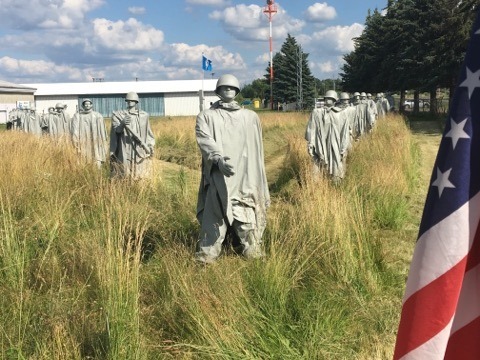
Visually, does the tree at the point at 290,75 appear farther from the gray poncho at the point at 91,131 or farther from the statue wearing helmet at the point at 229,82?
the statue wearing helmet at the point at 229,82

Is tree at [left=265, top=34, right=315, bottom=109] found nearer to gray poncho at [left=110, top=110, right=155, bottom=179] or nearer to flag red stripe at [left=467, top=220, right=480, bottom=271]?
gray poncho at [left=110, top=110, right=155, bottom=179]

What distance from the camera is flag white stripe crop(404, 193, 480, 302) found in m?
1.60

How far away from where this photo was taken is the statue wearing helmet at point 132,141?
947 centimetres

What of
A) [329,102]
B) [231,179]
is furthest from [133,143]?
[231,179]

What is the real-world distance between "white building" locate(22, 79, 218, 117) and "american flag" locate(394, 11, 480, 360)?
64404mm

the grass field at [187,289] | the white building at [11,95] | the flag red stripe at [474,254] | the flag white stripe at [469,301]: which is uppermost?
the white building at [11,95]

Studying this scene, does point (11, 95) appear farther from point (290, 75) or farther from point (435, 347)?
point (435, 347)

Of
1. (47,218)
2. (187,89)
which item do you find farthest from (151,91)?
(47,218)

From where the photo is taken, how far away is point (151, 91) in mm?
67750

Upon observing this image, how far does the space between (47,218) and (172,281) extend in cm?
209

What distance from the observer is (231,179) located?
5223mm

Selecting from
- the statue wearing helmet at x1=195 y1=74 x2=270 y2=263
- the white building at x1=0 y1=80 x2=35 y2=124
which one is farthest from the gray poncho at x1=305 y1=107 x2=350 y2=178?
the white building at x1=0 y1=80 x2=35 y2=124

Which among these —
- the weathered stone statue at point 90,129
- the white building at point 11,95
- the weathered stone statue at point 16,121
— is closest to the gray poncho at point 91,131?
the weathered stone statue at point 90,129

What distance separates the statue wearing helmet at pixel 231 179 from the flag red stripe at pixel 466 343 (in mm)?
3293
